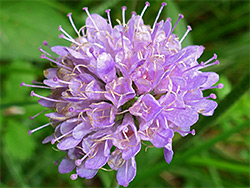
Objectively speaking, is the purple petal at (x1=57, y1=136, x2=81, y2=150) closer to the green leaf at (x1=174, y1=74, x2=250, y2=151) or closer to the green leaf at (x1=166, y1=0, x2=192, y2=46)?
the green leaf at (x1=174, y1=74, x2=250, y2=151)

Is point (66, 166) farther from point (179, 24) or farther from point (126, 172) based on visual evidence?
point (179, 24)

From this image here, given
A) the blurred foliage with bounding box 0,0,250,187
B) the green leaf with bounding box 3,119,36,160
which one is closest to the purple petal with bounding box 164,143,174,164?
the blurred foliage with bounding box 0,0,250,187

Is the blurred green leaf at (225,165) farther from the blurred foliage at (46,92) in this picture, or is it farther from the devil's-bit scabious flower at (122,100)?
the devil's-bit scabious flower at (122,100)

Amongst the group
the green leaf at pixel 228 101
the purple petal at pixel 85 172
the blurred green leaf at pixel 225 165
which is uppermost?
the purple petal at pixel 85 172

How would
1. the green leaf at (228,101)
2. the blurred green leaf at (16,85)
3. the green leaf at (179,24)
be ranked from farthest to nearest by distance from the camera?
the blurred green leaf at (16,85) < the green leaf at (179,24) < the green leaf at (228,101)

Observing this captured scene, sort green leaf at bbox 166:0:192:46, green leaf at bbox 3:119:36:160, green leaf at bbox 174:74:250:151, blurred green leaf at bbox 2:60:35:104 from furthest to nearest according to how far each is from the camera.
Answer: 1. blurred green leaf at bbox 2:60:35:104
2. green leaf at bbox 3:119:36:160
3. green leaf at bbox 166:0:192:46
4. green leaf at bbox 174:74:250:151

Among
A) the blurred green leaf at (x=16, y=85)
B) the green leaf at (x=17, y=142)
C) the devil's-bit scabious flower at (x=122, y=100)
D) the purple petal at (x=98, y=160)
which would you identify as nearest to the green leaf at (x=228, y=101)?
the devil's-bit scabious flower at (x=122, y=100)

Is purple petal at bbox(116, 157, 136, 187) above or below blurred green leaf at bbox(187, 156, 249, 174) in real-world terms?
above

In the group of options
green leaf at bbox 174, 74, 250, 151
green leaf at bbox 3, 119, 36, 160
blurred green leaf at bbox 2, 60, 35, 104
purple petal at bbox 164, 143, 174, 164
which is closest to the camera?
purple petal at bbox 164, 143, 174, 164
